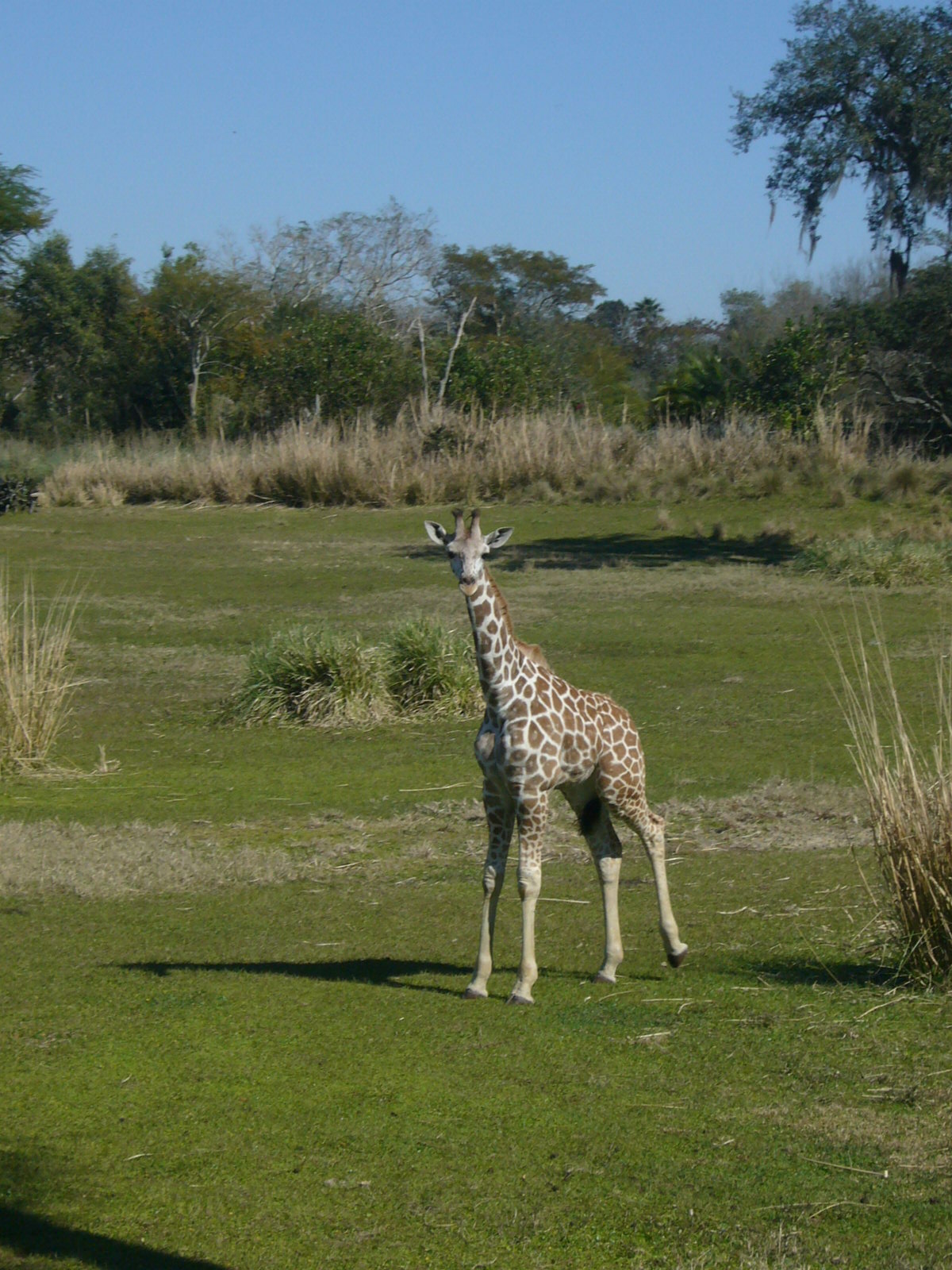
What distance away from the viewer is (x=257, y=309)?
5284 cm

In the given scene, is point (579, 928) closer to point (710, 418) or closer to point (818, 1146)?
point (818, 1146)

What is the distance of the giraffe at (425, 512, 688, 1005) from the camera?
7293 mm

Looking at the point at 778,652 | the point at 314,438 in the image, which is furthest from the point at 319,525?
the point at 778,652

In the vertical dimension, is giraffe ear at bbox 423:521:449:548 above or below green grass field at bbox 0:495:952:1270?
above

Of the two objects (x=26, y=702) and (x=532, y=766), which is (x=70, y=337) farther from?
(x=532, y=766)

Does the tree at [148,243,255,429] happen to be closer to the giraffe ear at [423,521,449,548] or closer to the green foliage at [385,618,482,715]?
the green foliage at [385,618,482,715]

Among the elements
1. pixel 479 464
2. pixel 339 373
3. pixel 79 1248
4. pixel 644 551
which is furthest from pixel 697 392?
pixel 79 1248

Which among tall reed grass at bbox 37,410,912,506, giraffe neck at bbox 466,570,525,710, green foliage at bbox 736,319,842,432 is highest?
green foliage at bbox 736,319,842,432

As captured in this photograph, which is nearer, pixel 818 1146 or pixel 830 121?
pixel 818 1146

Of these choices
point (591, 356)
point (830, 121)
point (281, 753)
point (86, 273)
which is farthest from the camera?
point (591, 356)

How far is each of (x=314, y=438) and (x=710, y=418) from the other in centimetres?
948

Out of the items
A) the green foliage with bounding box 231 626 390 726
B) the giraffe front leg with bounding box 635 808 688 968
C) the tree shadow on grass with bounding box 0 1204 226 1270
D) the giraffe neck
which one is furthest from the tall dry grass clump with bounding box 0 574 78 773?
the tree shadow on grass with bounding box 0 1204 226 1270

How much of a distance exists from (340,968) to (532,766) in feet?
5.06

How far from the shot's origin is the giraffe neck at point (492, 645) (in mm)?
7418
